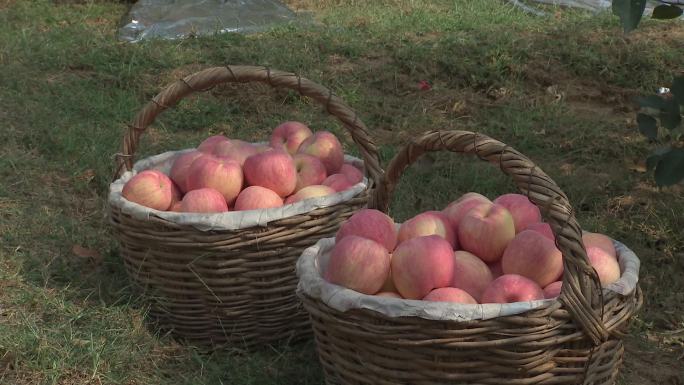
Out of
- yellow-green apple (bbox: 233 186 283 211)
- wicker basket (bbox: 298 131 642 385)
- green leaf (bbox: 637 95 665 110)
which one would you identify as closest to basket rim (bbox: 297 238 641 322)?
wicker basket (bbox: 298 131 642 385)

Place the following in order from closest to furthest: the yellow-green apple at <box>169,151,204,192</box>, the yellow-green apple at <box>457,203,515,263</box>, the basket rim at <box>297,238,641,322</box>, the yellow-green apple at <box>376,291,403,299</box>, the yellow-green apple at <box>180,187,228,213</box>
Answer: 1. the basket rim at <box>297,238,641,322</box>
2. the yellow-green apple at <box>376,291,403,299</box>
3. the yellow-green apple at <box>457,203,515,263</box>
4. the yellow-green apple at <box>180,187,228,213</box>
5. the yellow-green apple at <box>169,151,204,192</box>

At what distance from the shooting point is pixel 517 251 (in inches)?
73.8

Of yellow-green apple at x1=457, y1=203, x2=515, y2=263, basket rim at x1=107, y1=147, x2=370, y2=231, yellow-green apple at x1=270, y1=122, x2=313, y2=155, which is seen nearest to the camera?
yellow-green apple at x1=457, y1=203, x2=515, y2=263

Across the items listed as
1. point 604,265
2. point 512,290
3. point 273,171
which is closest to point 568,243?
point 512,290

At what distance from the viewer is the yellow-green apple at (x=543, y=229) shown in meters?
1.92

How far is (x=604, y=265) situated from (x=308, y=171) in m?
1.02

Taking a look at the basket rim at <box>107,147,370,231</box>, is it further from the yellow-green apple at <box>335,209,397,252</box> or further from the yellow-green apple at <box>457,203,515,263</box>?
the yellow-green apple at <box>457,203,515,263</box>

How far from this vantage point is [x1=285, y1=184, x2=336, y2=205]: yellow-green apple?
8.00ft

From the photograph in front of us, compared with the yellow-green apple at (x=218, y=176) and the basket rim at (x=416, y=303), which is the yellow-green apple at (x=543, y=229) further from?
the yellow-green apple at (x=218, y=176)

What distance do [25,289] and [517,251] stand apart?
1.59m

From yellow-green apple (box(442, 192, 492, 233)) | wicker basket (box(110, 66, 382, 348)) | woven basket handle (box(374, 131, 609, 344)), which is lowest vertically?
wicker basket (box(110, 66, 382, 348))

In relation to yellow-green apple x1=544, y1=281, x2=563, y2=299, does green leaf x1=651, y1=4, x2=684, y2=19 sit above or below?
above

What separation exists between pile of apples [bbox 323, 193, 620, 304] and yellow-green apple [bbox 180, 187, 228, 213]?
1.61ft

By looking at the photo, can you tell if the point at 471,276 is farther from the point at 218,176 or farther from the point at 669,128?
the point at 669,128
